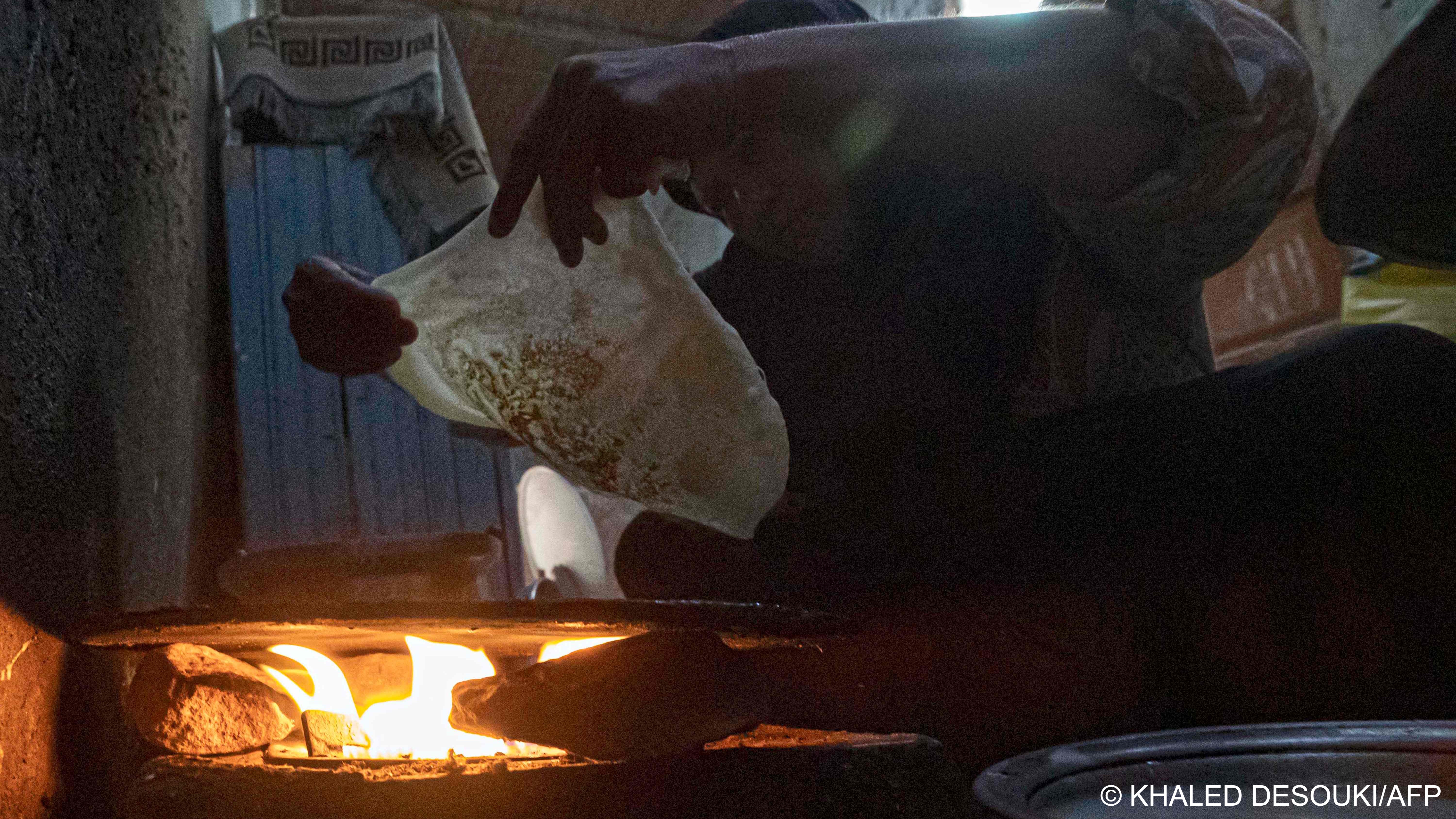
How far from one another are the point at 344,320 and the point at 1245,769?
1051 millimetres

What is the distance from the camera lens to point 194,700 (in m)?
0.91

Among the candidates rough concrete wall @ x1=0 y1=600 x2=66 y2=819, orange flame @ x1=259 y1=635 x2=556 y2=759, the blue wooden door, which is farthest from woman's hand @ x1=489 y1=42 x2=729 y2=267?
the blue wooden door

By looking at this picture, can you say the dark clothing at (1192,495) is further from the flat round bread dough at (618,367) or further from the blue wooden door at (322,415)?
the blue wooden door at (322,415)

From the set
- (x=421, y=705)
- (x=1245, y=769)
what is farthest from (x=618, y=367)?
(x=1245, y=769)

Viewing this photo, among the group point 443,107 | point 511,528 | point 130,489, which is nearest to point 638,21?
point 443,107

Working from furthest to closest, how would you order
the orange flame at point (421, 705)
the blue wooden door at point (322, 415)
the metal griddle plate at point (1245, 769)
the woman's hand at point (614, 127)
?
1. the blue wooden door at point (322, 415)
2. the orange flame at point (421, 705)
3. the woman's hand at point (614, 127)
4. the metal griddle plate at point (1245, 769)

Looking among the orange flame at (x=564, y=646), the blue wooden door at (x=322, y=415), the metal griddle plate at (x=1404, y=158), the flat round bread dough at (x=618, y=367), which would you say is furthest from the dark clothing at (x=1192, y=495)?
the blue wooden door at (x=322, y=415)

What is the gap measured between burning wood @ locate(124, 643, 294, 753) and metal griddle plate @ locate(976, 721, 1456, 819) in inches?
28.4

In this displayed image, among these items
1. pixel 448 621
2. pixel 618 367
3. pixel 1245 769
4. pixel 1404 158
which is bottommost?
pixel 1245 769

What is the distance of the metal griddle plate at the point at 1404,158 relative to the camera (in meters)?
1.00

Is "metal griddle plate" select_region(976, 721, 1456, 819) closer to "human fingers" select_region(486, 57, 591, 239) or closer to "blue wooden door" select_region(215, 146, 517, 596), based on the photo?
"human fingers" select_region(486, 57, 591, 239)

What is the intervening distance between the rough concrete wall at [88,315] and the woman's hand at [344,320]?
0.67 feet

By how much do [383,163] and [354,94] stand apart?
201 millimetres

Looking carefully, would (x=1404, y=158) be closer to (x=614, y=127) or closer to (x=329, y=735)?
(x=614, y=127)
